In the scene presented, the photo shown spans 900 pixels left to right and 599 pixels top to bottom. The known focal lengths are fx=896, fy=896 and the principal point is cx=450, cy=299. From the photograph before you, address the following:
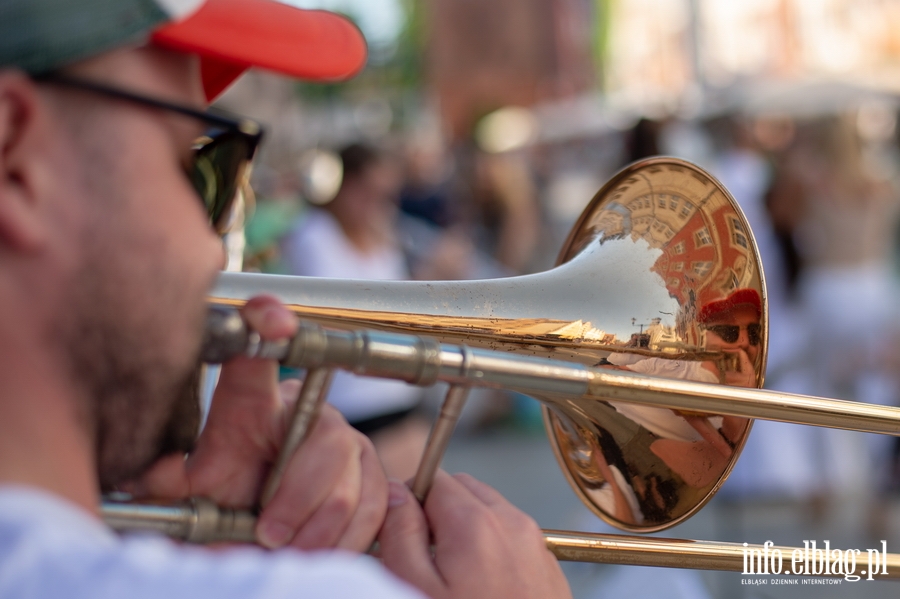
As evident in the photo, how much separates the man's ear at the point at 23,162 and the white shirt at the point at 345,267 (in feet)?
8.23

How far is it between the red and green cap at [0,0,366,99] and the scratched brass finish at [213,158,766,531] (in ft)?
1.22

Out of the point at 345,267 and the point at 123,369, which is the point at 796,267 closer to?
the point at 345,267

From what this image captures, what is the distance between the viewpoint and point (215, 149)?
1.07 metres

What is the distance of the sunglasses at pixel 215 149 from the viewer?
759mm

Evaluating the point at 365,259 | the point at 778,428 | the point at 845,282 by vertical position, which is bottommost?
the point at 778,428

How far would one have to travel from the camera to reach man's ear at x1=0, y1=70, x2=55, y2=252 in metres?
0.70

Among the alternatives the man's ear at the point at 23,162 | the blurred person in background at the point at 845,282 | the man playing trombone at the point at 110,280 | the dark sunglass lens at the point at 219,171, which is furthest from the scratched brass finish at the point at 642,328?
the blurred person in background at the point at 845,282

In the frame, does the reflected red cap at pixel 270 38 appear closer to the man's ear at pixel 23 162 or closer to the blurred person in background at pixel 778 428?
the man's ear at pixel 23 162

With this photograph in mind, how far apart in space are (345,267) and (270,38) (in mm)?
2760

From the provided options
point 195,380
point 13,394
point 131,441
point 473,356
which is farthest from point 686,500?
point 13,394

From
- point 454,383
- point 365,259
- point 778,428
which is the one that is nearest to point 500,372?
point 454,383

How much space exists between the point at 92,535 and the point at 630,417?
2.95 ft

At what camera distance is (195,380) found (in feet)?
3.51

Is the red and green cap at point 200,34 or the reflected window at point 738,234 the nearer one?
the red and green cap at point 200,34
